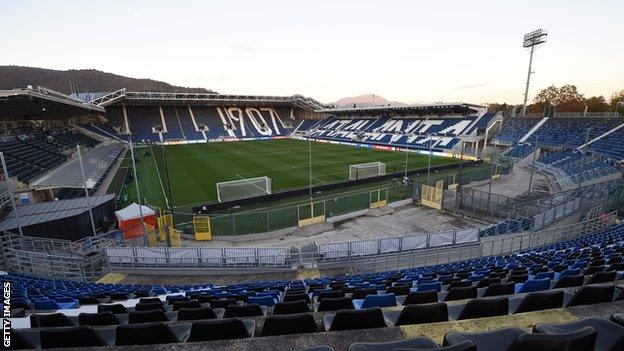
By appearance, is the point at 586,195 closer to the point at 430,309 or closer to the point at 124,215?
the point at 430,309

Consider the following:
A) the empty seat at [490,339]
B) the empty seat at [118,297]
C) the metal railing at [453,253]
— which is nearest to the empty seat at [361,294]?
the empty seat at [490,339]

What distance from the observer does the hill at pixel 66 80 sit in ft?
454

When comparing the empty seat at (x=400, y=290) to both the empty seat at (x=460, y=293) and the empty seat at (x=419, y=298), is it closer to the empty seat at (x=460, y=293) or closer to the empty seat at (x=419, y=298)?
the empty seat at (x=460, y=293)

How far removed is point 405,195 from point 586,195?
10225 mm

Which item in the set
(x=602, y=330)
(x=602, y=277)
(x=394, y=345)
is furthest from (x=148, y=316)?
(x=602, y=277)

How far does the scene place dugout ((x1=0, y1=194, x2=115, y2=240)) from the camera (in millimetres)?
13922

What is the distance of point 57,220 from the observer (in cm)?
1452

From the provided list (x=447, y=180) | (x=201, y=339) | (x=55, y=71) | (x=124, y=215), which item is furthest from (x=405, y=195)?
(x=55, y=71)

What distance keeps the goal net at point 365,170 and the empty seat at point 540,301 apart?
1053 inches

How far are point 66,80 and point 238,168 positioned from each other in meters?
170

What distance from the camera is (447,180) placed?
23922 mm

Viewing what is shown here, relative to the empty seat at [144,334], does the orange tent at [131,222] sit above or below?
below

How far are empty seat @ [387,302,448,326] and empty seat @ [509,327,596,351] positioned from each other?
3.98ft

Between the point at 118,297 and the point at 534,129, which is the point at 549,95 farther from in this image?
the point at 118,297
